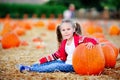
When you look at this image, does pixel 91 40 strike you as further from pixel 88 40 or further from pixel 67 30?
pixel 67 30

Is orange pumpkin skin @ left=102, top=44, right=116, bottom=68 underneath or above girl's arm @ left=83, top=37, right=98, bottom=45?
underneath

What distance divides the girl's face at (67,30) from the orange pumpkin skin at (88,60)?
1.20 feet

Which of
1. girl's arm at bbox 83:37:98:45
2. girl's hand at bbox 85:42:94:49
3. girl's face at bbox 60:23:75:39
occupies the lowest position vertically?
girl's hand at bbox 85:42:94:49

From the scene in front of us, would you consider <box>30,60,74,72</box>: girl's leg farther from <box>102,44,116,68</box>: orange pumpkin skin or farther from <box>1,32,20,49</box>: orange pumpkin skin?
<box>1,32,20,49</box>: orange pumpkin skin

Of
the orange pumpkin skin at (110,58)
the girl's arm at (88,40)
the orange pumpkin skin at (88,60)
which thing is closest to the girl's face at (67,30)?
the girl's arm at (88,40)

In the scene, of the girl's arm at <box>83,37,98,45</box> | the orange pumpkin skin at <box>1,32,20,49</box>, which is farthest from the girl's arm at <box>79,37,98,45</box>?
the orange pumpkin skin at <box>1,32,20,49</box>

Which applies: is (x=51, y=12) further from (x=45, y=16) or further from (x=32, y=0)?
(x=32, y=0)

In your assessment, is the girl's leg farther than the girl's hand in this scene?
Yes

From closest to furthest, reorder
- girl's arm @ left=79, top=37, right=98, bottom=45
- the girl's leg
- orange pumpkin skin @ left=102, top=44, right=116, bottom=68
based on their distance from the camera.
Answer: girl's arm @ left=79, top=37, right=98, bottom=45 < the girl's leg < orange pumpkin skin @ left=102, top=44, right=116, bottom=68

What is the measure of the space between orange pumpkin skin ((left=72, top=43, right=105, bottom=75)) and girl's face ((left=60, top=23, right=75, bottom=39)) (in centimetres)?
37

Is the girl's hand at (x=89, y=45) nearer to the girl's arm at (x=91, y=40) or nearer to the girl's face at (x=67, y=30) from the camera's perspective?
the girl's arm at (x=91, y=40)

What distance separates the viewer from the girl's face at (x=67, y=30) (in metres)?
6.18

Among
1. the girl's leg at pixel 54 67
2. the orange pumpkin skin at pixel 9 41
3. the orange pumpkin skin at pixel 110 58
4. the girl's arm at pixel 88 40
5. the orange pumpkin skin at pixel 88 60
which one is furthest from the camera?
the orange pumpkin skin at pixel 9 41

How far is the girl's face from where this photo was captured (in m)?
6.18
